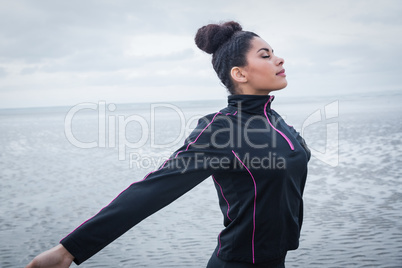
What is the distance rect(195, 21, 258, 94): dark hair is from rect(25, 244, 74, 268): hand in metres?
1.14

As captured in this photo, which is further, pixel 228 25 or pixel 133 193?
pixel 228 25

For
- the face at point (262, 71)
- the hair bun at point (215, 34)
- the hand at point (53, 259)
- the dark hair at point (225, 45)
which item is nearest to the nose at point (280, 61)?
the face at point (262, 71)

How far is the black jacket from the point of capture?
1.61 meters

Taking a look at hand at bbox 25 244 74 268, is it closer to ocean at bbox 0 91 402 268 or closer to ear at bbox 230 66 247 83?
ear at bbox 230 66 247 83

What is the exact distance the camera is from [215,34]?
211cm

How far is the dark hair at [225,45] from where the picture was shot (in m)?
2.00

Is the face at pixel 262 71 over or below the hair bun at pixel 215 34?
→ below

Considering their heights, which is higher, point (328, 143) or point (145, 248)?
point (328, 143)

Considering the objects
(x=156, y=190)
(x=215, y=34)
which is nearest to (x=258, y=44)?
(x=215, y=34)

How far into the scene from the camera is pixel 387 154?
14.1m

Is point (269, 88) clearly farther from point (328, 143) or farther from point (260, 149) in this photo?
point (328, 143)

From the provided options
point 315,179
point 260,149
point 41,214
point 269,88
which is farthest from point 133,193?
point 315,179

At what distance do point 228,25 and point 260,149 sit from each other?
30.0 inches

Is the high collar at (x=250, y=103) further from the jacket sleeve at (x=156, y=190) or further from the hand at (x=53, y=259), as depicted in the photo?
the hand at (x=53, y=259)
